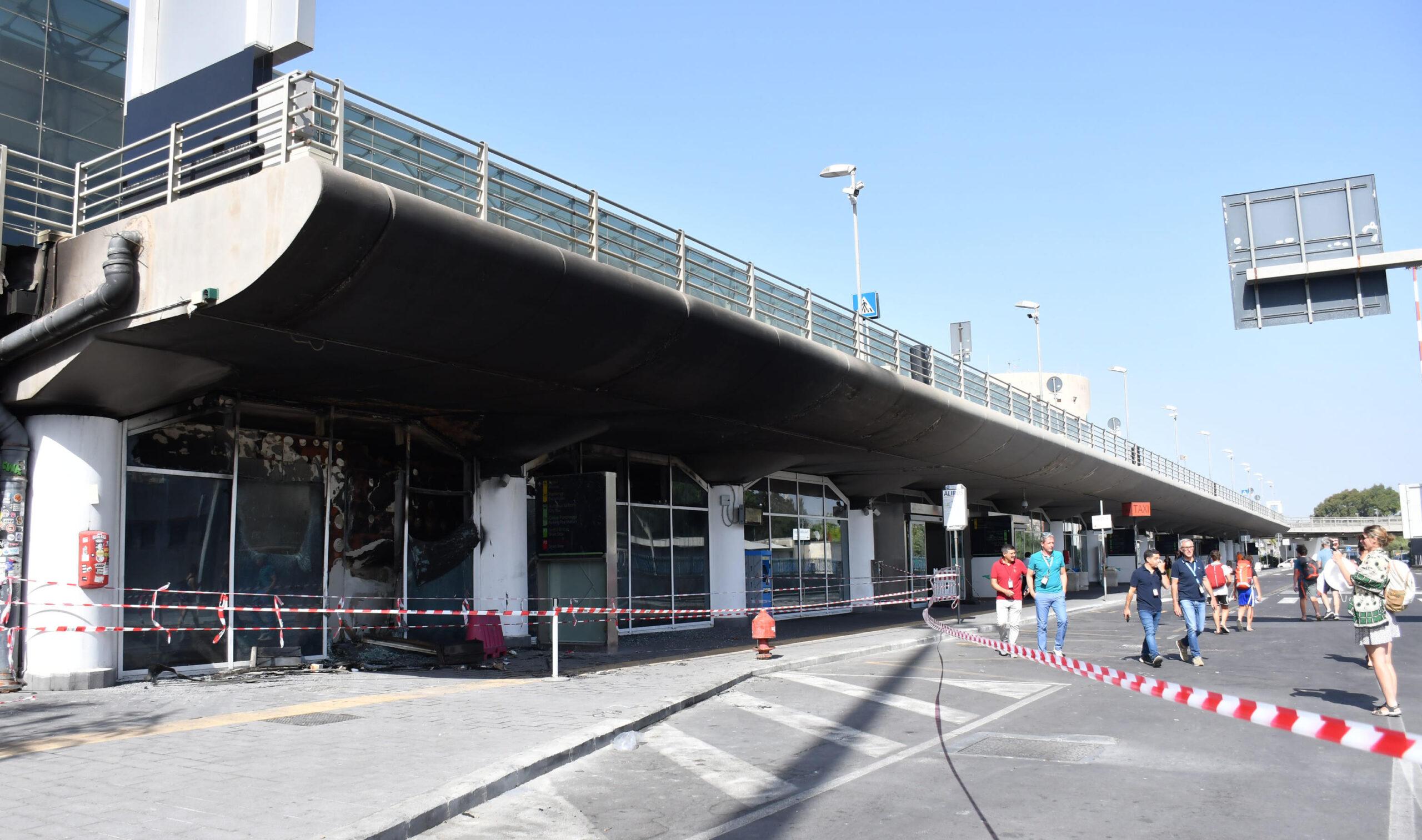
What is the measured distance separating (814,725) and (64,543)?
8994 mm

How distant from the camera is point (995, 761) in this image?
8.38 m

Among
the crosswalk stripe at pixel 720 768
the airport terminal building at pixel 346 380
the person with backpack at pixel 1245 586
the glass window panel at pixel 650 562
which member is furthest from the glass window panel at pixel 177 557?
the person with backpack at pixel 1245 586

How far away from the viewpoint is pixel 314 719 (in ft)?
34.2

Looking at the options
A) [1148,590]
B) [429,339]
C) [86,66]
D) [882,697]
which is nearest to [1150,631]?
[1148,590]

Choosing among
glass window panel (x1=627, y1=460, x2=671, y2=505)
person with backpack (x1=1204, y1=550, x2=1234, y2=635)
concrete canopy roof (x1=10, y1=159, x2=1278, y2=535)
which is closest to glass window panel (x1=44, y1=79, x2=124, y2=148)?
concrete canopy roof (x1=10, y1=159, x2=1278, y2=535)

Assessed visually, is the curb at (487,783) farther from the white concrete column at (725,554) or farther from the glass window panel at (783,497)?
the glass window panel at (783,497)

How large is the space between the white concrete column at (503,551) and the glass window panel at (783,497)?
1094cm

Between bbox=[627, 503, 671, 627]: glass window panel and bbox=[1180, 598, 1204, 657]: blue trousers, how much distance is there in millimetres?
11070

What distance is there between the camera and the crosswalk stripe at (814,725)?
9164 mm

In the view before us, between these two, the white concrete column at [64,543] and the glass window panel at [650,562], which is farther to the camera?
the glass window panel at [650,562]

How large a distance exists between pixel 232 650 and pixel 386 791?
9.25 meters

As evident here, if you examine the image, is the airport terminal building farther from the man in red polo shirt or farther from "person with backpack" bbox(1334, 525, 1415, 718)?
"person with backpack" bbox(1334, 525, 1415, 718)

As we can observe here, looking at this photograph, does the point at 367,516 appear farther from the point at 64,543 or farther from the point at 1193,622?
the point at 1193,622

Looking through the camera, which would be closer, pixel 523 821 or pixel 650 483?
pixel 523 821
